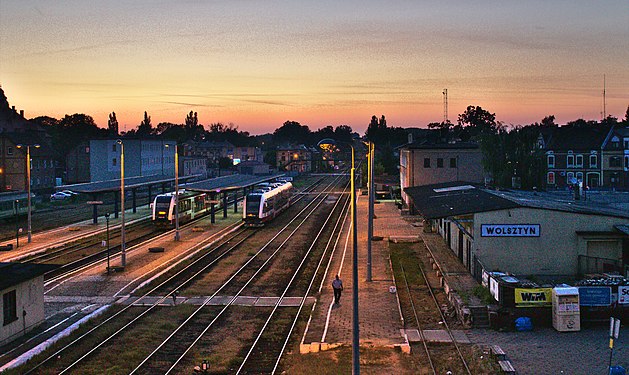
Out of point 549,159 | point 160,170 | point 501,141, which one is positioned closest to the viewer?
point 501,141

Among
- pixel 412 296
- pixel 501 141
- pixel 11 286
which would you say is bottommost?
pixel 412 296

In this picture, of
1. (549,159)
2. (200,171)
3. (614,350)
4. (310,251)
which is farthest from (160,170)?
(614,350)

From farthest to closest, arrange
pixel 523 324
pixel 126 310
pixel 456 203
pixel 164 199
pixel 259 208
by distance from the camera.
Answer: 1. pixel 259 208
2. pixel 164 199
3. pixel 456 203
4. pixel 126 310
5. pixel 523 324

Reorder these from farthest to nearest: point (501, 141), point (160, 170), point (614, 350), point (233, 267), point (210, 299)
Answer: point (160, 170)
point (501, 141)
point (233, 267)
point (210, 299)
point (614, 350)

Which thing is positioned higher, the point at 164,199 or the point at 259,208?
the point at 164,199

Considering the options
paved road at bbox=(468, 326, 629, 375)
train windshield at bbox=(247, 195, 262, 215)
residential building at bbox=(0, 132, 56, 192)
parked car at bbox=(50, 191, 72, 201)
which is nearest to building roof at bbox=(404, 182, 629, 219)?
paved road at bbox=(468, 326, 629, 375)

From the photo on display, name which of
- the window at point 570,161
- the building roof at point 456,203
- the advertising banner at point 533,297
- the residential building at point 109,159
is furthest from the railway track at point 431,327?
the residential building at point 109,159

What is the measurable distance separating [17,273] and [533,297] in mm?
18073

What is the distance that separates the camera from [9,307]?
21719mm

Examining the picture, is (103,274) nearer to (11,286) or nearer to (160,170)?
(11,286)

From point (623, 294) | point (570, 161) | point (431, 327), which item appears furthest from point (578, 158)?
point (431, 327)

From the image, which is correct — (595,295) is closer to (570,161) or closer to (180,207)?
(180,207)

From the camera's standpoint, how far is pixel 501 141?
210 ft

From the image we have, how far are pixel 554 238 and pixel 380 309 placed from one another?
29.9 ft
